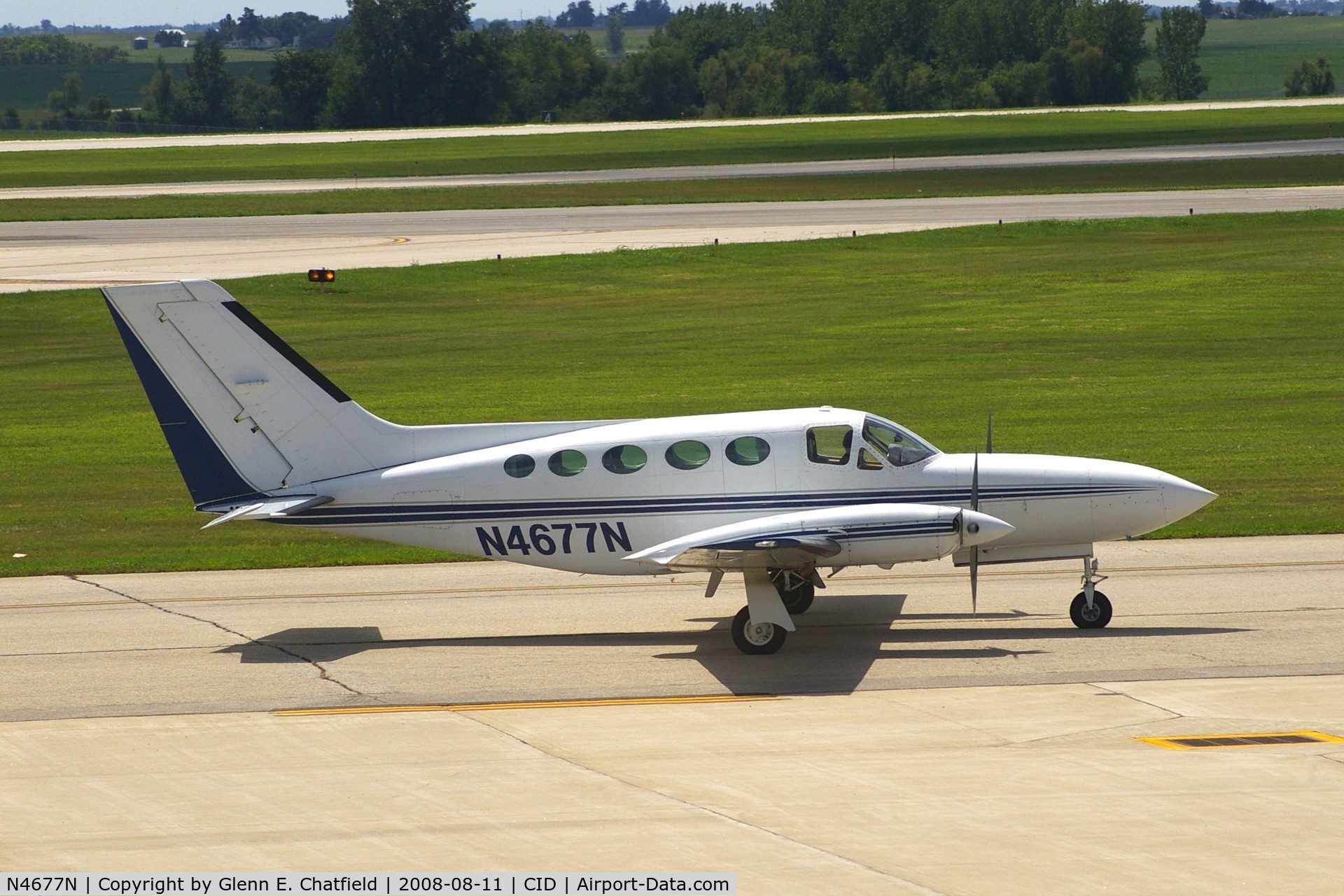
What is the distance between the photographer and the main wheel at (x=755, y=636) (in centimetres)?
1702

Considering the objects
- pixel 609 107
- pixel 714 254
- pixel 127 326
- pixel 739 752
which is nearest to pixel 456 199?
pixel 714 254

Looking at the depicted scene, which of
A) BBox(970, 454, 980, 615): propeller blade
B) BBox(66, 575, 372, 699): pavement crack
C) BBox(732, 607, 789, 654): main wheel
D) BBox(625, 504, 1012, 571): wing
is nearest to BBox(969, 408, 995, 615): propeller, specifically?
BBox(970, 454, 980, 615): propeller blade

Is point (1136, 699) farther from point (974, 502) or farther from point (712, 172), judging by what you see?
point (712, 172)

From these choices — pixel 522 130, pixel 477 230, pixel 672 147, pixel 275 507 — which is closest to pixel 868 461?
pixel 275 507

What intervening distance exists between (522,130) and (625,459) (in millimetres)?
112523

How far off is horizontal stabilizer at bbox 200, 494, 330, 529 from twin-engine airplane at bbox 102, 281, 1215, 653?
23mm

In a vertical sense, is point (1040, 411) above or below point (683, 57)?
below

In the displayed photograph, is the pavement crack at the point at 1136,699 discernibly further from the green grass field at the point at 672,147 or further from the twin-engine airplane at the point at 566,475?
the green grass field at the point at 672,147

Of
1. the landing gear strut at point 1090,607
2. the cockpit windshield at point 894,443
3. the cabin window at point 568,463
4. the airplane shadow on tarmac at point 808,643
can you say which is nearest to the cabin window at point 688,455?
the cabin window at point 568,463

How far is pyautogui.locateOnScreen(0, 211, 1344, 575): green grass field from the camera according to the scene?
26.3 meters

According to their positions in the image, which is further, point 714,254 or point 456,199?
point 456,199

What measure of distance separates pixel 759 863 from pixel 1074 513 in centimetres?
789

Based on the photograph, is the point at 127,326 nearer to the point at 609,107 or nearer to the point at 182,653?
the point at 182,653

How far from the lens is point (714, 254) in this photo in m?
54.4
